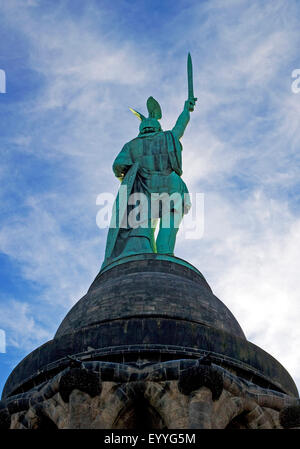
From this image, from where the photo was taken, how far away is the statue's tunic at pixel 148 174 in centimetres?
2430

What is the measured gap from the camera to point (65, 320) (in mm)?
21297

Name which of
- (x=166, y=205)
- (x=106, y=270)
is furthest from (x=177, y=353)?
(x=166, y=205)

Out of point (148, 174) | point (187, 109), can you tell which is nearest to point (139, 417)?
point (148, 174)

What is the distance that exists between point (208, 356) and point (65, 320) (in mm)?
4747

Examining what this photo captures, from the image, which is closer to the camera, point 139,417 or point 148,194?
point 139,417

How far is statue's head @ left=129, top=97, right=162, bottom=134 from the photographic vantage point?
92.7ft

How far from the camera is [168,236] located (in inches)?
958

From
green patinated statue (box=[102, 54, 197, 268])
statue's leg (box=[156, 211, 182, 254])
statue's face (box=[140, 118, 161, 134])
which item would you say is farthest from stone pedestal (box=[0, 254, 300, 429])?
statue's face (box=[140, 118, 161, 134])

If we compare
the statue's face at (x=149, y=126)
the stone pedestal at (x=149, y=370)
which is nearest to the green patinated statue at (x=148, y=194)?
the statue's face at (x=149, y=126)

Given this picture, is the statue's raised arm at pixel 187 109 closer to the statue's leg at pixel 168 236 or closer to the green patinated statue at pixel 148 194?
the green patinated statue at pixel 148 194

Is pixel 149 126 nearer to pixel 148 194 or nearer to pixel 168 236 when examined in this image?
pixel 148 194

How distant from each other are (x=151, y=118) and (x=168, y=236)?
5.77 metres
